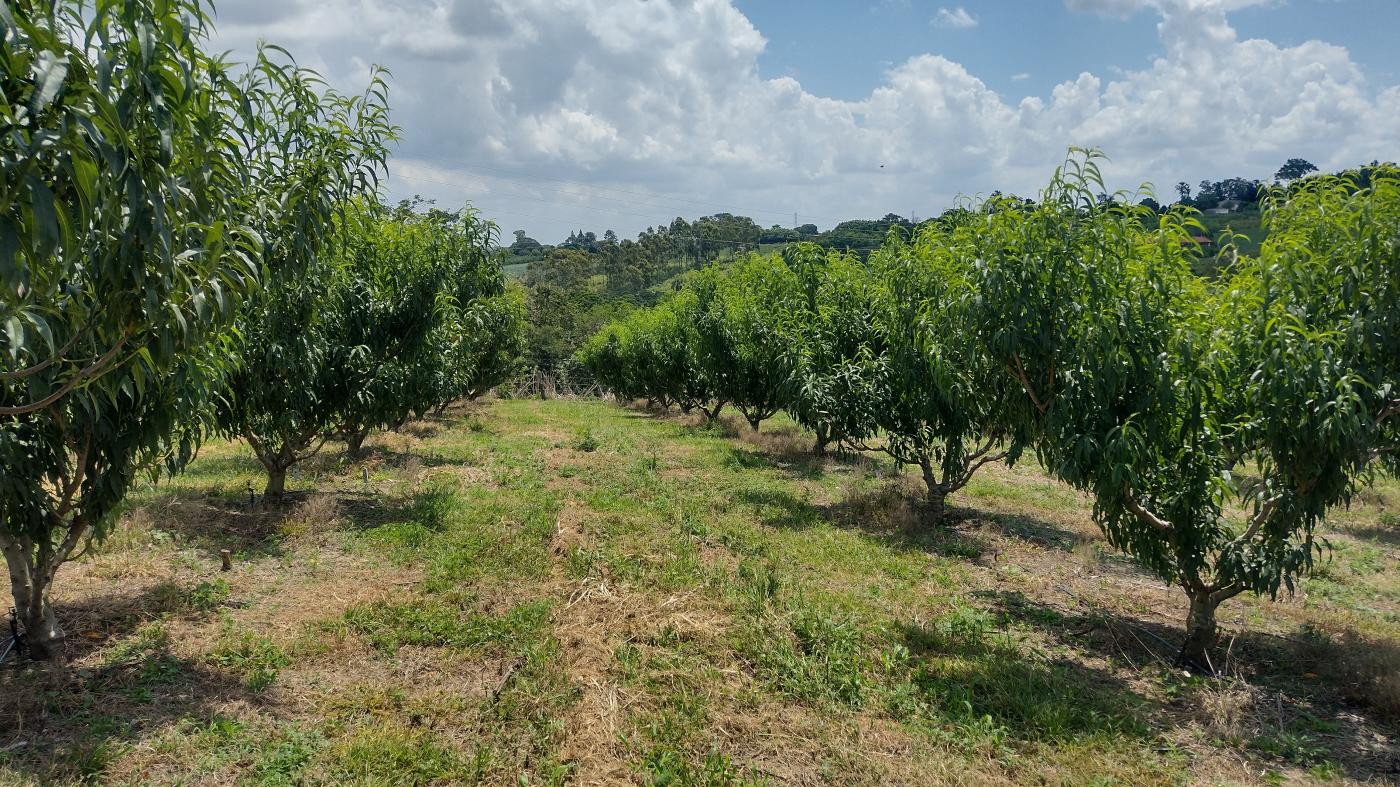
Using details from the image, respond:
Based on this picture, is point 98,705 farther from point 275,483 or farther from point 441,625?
point 275,483

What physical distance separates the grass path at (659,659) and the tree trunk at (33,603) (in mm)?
324

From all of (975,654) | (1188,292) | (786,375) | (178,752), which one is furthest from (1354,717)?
(786,375)

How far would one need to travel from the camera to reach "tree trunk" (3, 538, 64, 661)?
5465mm

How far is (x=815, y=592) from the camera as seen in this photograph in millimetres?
8344

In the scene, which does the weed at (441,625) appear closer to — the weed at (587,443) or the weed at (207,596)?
the weed at (207,596)

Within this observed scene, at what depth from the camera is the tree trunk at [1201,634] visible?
6707 mm

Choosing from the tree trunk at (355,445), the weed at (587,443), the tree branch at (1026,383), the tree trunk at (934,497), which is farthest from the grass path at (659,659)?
the weed at (587,443)

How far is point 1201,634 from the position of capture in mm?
6738

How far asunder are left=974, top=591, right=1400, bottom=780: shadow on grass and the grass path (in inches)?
1.2

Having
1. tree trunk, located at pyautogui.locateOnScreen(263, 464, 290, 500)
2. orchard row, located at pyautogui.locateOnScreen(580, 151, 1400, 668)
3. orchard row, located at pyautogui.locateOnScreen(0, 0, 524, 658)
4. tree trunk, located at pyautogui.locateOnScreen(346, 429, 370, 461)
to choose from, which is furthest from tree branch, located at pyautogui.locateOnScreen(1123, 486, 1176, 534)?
tree trunk, located at pyautogui.locateOnScreen(346, 429, 370, 461)

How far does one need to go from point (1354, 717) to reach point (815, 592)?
4641mm

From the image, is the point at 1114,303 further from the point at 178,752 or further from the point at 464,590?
the point at 178,752

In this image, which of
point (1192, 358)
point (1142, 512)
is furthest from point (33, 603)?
point (1192, 358)

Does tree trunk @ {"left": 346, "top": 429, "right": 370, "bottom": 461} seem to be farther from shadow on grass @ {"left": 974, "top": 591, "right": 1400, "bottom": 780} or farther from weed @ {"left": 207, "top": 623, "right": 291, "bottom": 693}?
shadow on grass @ {"left": 974, "top": 591, "right": 1400, "bottom": 780}
